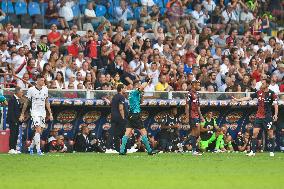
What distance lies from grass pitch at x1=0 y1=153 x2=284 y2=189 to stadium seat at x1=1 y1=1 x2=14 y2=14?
8.43 meters

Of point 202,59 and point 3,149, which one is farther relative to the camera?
point 202,59

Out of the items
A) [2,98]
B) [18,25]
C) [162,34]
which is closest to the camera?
[2,98]

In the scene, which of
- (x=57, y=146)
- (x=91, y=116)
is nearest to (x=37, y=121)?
(x=57, y=146)

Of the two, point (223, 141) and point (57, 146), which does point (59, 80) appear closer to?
point (57, 146)

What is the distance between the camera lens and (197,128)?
26.7 metres

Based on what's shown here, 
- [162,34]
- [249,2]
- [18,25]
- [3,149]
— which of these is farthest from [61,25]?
[249,2]

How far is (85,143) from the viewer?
28.4 metres

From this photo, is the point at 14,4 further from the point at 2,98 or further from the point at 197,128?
the point at 197,128

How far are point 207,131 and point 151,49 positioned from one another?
378 centimetres

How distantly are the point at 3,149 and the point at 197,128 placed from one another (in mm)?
5531

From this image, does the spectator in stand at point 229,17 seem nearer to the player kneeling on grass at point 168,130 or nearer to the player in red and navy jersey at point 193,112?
the player kneeling on grass at point 168,130

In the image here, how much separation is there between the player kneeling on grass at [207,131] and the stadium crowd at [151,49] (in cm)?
117

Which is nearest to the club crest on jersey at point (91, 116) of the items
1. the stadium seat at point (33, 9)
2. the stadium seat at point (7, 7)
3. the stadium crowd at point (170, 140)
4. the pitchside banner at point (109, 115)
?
the pitchside banner at point (109, 115)

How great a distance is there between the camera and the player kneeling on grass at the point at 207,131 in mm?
29734
